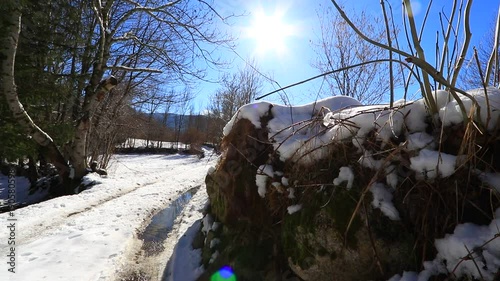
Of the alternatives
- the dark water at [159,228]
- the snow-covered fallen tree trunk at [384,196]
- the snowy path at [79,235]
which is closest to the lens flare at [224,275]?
the snow-covered fallen tree trunk at [384,196]

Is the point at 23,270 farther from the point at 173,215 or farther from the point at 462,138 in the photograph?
the point at 462,138

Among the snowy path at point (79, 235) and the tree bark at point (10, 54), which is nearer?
the snowy path at point (79, 235)

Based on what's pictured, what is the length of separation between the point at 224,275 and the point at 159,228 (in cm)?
292

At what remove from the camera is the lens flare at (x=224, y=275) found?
10.2 ft

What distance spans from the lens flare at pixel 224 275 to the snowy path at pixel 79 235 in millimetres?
1196

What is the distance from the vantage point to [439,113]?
184 centimetres

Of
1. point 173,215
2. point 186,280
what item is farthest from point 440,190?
point 173,215

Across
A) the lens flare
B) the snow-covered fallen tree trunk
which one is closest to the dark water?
the lens flare

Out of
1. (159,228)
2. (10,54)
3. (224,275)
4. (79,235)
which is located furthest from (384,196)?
(10,54)

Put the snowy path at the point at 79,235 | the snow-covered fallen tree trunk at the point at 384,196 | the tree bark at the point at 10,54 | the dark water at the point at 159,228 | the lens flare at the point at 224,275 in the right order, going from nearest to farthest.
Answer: the snow-covered fallen tree trunk at the point at 384,196, the lens flare at the point at 224,275, the snowy path at the point at 79,235, the dark water at the point at 159,228, the tree bark at the point at 10,54

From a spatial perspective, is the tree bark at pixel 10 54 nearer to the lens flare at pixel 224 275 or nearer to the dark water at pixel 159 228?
the dark water at pixel 159 228

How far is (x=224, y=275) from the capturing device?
125 inches

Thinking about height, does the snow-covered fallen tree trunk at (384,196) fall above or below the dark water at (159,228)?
above

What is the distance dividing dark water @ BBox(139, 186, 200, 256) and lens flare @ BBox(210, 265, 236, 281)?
153 cm
